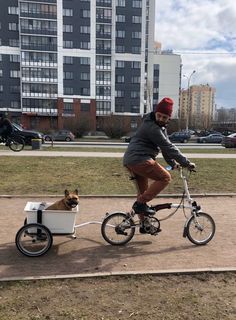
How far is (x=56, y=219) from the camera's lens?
481 cm

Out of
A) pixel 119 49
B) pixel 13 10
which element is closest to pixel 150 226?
pixel 119 49

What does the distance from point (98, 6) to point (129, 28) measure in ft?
25.8

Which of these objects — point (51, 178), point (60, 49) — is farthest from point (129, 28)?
point (51, 178)

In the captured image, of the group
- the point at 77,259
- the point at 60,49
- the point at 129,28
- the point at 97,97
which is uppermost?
the point at 129,28

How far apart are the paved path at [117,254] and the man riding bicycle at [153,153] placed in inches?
23.0

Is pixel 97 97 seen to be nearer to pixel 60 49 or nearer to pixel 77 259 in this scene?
pixel 60 49

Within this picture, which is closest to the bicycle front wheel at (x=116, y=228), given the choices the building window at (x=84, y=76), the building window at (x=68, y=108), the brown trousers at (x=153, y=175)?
the brown trousers at (x=153, y=175)

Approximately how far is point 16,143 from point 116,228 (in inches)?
609

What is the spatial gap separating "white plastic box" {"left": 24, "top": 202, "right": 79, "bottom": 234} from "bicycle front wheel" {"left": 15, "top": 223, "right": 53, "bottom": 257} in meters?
0.10

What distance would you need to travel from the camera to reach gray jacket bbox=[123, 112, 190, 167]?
4.85 m

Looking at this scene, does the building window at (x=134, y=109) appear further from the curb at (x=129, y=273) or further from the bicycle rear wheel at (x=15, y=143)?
the curb at (x=129, y=273)

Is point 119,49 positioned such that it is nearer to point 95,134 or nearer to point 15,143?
point 95,134

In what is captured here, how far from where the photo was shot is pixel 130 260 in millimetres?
4641

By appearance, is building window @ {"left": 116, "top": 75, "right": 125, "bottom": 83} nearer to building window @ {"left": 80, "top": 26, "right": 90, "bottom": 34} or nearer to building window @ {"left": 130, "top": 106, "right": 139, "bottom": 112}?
building window @ {"left": 130, "top": 106, "right": 139, "bottom": 112}
